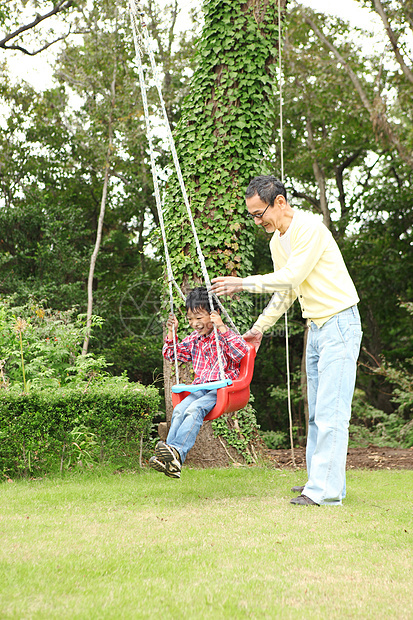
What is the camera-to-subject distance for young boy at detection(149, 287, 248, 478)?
3.33m

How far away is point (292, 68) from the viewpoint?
1270 cm

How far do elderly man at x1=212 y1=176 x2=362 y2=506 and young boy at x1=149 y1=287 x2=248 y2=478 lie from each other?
1.59 ft

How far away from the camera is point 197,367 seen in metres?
3.99

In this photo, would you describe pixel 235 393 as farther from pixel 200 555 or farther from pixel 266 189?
pixel 200 555

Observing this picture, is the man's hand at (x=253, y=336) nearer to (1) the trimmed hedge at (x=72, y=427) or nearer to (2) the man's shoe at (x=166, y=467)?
(2) the man's shoe at (x=166, y=467)

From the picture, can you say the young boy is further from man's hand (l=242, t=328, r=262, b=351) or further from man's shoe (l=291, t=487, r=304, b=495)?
man's shoe (l=291, t=487, r=304, b=495)

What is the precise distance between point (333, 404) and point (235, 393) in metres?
0.59

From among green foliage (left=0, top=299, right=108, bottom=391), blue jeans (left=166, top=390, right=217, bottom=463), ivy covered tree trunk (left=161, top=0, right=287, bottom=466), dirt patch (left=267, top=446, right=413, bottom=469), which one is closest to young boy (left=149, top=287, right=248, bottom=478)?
blue jeans (left=166, top=390, right=217, bottom=463)

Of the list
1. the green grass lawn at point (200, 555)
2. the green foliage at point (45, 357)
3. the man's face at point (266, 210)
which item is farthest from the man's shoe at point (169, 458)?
the green foliage at point (45, 357)

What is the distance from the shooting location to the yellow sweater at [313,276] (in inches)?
128

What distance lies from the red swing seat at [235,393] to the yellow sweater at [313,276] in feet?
1.57

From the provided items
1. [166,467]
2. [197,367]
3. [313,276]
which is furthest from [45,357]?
[313,276]

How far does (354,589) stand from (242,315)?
3.64m

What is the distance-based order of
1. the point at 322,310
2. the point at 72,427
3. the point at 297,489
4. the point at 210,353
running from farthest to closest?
the point at 72,427
the point at 210,353
the point at 297,489
the point at 322,310
